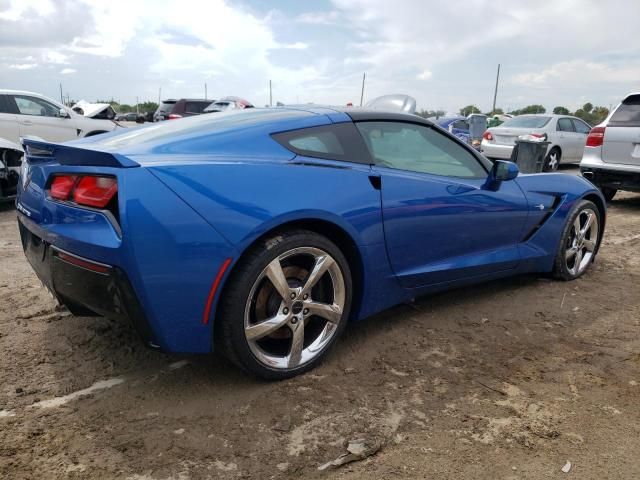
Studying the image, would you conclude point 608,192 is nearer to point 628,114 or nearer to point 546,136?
point 628,114

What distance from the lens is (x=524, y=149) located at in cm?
672

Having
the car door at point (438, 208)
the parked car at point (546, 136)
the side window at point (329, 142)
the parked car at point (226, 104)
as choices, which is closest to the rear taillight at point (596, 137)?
the parked car at point (546, 136)

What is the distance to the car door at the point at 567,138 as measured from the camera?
12.5m

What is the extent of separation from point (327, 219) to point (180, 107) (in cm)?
1704

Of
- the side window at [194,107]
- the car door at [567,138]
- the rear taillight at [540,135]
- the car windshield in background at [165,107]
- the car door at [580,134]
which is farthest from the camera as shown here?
the car windshield in background at [165,107]

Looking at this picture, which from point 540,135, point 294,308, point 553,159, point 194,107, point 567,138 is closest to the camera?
point 294,308

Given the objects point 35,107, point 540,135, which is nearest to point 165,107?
point 35,107

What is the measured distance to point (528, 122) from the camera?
12484 millimetres

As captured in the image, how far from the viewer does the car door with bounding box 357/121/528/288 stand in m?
2.89

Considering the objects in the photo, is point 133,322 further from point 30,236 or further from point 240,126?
point 240,126

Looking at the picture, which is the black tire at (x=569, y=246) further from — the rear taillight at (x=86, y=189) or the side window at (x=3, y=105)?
the side window at (x=3, y=105)

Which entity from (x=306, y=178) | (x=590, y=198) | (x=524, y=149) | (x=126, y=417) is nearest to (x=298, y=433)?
(x=126, y=417)

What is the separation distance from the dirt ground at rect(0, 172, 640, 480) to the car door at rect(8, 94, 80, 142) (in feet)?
24.7

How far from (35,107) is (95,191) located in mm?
9212
